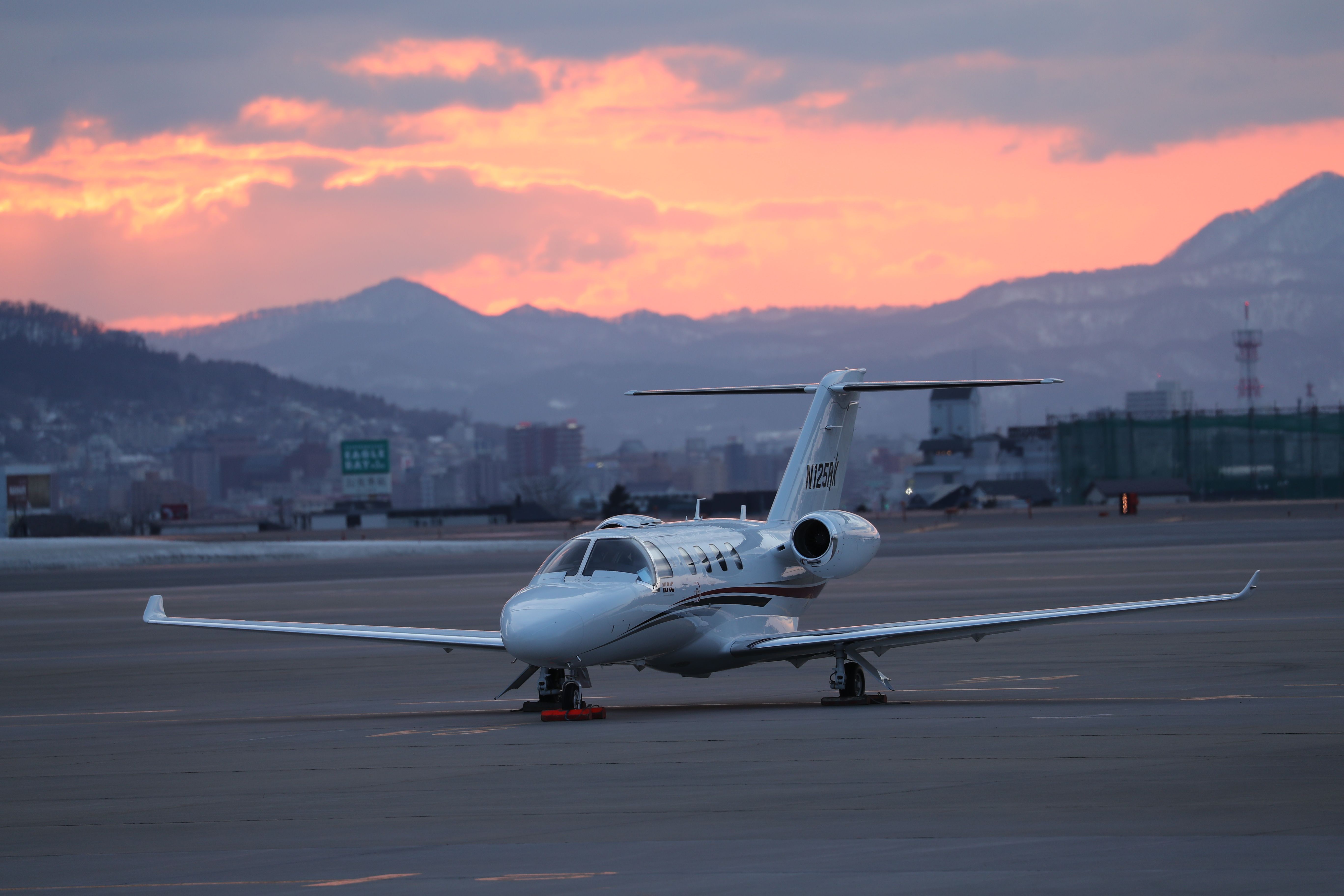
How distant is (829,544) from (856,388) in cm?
387

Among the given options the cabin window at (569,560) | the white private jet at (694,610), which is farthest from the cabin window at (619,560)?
the cabin window at (569,560)

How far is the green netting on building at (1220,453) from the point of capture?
15888 cm

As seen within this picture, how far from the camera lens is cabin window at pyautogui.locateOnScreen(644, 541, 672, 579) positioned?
66.1 ft

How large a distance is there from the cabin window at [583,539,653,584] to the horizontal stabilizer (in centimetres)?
285

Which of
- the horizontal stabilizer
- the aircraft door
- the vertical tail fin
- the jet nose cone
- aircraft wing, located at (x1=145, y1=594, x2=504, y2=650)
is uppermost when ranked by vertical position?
the horizontal stabilizer

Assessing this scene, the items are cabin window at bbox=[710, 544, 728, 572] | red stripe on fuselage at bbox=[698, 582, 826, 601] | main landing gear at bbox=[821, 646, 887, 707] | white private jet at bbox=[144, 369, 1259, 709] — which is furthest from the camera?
cabin window at bbox=[710, 544, 728, 572]

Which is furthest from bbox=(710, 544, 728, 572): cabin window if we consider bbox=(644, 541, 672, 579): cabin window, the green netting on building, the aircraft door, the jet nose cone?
the green netting on building

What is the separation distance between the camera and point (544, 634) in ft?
61.2

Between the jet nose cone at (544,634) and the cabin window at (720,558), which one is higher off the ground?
the cabin window at (720,558)

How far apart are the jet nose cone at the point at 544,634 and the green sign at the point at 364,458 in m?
131

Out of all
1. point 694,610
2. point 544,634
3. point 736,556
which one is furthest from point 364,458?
→ point 544,634

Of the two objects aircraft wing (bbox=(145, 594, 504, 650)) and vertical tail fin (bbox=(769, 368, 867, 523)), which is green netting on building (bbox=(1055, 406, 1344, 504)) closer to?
vertical tail fin (bbox=(769, 368, 867, 523))

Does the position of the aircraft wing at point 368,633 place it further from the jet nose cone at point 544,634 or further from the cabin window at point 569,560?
the cabin window at point 569,560

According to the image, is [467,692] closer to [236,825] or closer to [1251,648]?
[236,825]
